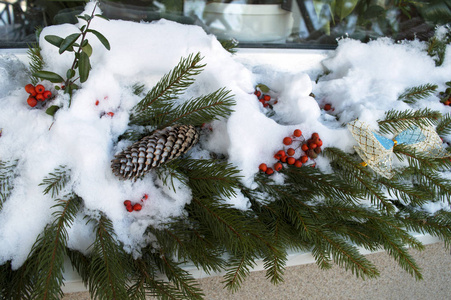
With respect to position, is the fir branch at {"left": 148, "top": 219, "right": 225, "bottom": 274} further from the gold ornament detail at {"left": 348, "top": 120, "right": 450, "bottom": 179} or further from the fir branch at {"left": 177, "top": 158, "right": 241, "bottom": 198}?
the gold ornament detail at {"left": 348, "top": 120, "right": 450, "bottom": 179}

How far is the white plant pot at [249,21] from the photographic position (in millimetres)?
926

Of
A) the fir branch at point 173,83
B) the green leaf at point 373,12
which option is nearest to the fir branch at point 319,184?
the fir branch at point 173,83

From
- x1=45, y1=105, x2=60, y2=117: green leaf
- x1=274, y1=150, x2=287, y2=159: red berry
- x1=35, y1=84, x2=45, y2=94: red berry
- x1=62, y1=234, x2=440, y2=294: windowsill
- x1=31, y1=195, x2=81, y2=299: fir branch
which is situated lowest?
x1=62, y1=234, x2=440, y2=294: windowsill

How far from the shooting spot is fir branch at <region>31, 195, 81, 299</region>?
1.52 feet

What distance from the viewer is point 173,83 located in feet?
1.89

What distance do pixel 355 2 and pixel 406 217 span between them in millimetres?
638

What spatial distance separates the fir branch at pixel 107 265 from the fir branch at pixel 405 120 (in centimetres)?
55

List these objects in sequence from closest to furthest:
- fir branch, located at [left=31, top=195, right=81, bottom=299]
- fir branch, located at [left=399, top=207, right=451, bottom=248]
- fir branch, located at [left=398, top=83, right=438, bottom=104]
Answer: fir branch, located at [left=31, top=195, right=81, bottom=299]
fir branch, located at [left=399, top=207, right=451, bottom=248]
fir branch, located at [left=398, top=83, right=438, bottom=104]

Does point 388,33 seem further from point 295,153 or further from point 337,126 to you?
point 295,153

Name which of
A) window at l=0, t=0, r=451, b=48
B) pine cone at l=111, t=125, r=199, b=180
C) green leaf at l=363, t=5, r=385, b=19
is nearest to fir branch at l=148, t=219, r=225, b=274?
pine cone at l=111, t=125, r=199, b=180

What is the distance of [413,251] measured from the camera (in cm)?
88

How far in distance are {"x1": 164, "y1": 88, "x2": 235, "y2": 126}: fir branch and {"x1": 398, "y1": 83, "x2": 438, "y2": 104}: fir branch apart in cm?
47

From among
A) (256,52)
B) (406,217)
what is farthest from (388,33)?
(406,217)

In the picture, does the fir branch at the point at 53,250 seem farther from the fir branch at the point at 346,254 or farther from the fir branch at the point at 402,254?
the fir branch at the point at 402,254
